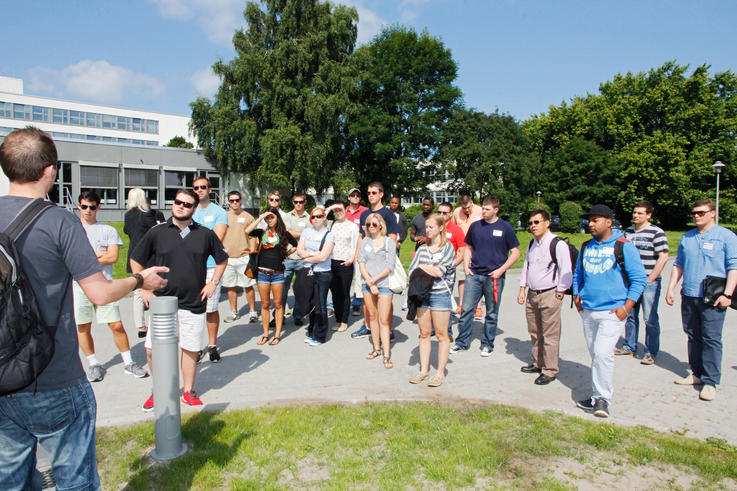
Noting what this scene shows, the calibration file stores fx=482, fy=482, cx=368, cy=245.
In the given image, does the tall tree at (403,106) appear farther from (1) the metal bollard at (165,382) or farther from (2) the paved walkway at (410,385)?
(1) the metal bollard at (165,382)

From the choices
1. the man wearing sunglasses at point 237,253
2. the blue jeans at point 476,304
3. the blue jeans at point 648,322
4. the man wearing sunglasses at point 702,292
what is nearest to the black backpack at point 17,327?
the blue jeans at point 476,304

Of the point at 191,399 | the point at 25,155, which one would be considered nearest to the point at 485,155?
the point at 191,399

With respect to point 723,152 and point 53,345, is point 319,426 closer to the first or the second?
point 53,345

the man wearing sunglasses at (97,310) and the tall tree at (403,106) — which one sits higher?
the tall tree at (403,106)

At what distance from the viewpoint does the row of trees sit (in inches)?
1394

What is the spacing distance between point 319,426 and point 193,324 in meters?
1.61

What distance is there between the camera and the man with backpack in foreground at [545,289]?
539 cm

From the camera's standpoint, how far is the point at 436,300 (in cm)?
535

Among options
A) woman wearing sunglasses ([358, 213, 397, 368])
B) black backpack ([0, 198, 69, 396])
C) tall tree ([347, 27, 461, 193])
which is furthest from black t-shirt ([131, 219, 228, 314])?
tall tree ([347, 27, 461, 193])

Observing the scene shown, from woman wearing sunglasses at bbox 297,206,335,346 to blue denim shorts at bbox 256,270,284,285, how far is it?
43cm

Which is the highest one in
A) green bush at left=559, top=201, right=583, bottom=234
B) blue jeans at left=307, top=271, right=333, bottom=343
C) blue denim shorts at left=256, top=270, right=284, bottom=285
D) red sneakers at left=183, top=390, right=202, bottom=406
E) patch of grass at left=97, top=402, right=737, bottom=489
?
green bush at left=559, top=201, right=583, bottom=234

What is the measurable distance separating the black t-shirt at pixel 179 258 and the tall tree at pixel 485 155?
3541 centimetres

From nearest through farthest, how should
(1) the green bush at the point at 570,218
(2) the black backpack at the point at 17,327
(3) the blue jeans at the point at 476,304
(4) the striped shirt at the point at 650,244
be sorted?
(2) the black backpack at the point at 17,327 → (4) the striped shirt at the point at 650,244 → (3) the blue jeans at the point at 476,304 → (1) the green bush at the point at 570,218

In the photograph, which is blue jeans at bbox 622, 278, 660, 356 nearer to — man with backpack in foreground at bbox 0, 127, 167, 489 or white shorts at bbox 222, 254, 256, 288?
white shorts at bbox 222, 254, 256, 288
